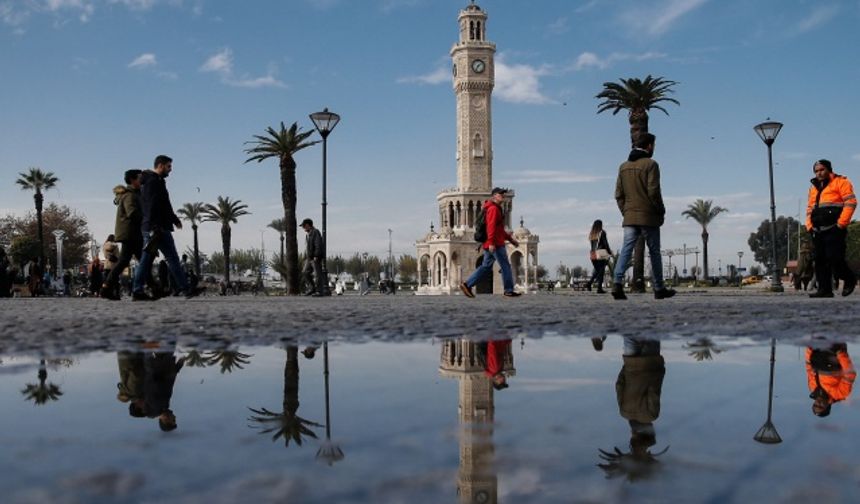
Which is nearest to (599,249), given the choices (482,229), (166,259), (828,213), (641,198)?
(482,229)

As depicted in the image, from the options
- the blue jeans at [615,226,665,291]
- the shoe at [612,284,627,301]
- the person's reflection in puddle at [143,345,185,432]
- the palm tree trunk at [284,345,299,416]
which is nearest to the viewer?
the person's reflection in puddle at [143,345,185,432]

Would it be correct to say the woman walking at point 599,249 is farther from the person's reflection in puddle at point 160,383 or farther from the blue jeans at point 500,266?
the person's reflection in puddle at point 160,383

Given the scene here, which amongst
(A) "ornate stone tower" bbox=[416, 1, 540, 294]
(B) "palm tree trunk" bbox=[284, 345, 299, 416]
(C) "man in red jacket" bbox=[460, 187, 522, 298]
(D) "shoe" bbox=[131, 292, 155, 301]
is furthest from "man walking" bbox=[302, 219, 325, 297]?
(A) "ornate stone tower" bbox=[416, 1, 540, 294]

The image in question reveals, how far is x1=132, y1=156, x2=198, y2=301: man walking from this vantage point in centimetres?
1094

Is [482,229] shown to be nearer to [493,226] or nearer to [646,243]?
[493,226]

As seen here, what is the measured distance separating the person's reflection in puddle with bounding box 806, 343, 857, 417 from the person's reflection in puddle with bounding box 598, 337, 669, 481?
0.42m

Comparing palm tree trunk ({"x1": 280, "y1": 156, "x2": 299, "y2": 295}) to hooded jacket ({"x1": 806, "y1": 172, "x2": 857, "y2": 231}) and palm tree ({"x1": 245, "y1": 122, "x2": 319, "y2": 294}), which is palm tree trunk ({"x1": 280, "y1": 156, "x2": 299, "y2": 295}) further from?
hooded jacket ({"x1": 806, "y1": 172, "x2": 857, "y2": 231})

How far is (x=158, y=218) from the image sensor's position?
11.0 m

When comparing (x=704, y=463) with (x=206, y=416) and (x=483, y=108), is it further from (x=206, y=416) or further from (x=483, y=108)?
(x=483, y=108)

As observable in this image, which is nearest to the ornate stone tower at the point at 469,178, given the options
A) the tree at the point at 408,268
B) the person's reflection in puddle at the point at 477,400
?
the tree at the point at 408,268

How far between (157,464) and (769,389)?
180cm

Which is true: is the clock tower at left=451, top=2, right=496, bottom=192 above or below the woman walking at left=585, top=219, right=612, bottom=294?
above

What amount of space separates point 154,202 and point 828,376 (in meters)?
9.63

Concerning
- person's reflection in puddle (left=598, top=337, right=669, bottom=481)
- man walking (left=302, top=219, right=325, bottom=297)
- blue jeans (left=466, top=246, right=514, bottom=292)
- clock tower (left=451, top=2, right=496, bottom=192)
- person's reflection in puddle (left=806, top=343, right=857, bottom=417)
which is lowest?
person's reflection in puddle (left=806, top=343, right=857, bottom=417)
